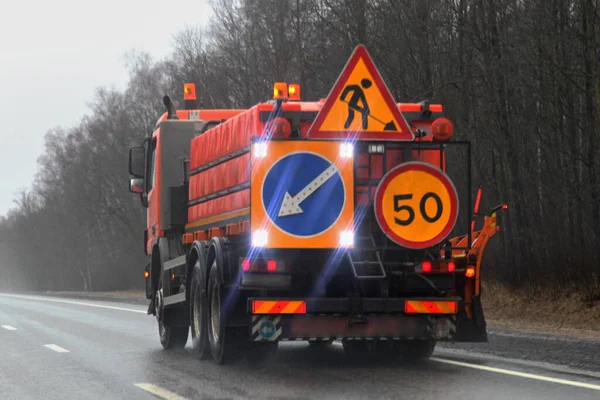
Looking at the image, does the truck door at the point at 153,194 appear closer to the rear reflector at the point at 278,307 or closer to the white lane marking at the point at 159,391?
the rear reflector at the point at 278,307

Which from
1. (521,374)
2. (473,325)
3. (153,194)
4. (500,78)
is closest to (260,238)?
(473,325)

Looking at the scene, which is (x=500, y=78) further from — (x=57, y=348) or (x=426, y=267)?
(x=426, y=267)

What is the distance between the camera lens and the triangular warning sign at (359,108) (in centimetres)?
1045

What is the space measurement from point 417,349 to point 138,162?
5.77 meters

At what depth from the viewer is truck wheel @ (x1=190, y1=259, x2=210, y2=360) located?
490 inches

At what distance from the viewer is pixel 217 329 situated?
473 inches

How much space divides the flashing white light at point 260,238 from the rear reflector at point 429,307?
4.75 feet

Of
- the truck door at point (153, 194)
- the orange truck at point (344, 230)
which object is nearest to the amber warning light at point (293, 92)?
the truck door at point (153, 194)

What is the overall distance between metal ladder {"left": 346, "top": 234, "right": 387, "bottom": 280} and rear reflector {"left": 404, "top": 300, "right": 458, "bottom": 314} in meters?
0.42

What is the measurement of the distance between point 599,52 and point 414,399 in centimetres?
1275

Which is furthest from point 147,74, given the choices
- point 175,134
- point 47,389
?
point 47,389

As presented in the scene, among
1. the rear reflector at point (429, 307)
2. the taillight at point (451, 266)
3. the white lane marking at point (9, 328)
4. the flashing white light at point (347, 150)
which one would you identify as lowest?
the white lane marking at point (9, 328)

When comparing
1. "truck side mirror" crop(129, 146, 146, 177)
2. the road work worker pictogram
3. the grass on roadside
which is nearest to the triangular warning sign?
the road work worker pictogram

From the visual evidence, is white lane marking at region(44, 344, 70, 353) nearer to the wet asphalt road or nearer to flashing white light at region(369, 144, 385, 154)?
the wet asphalt road
